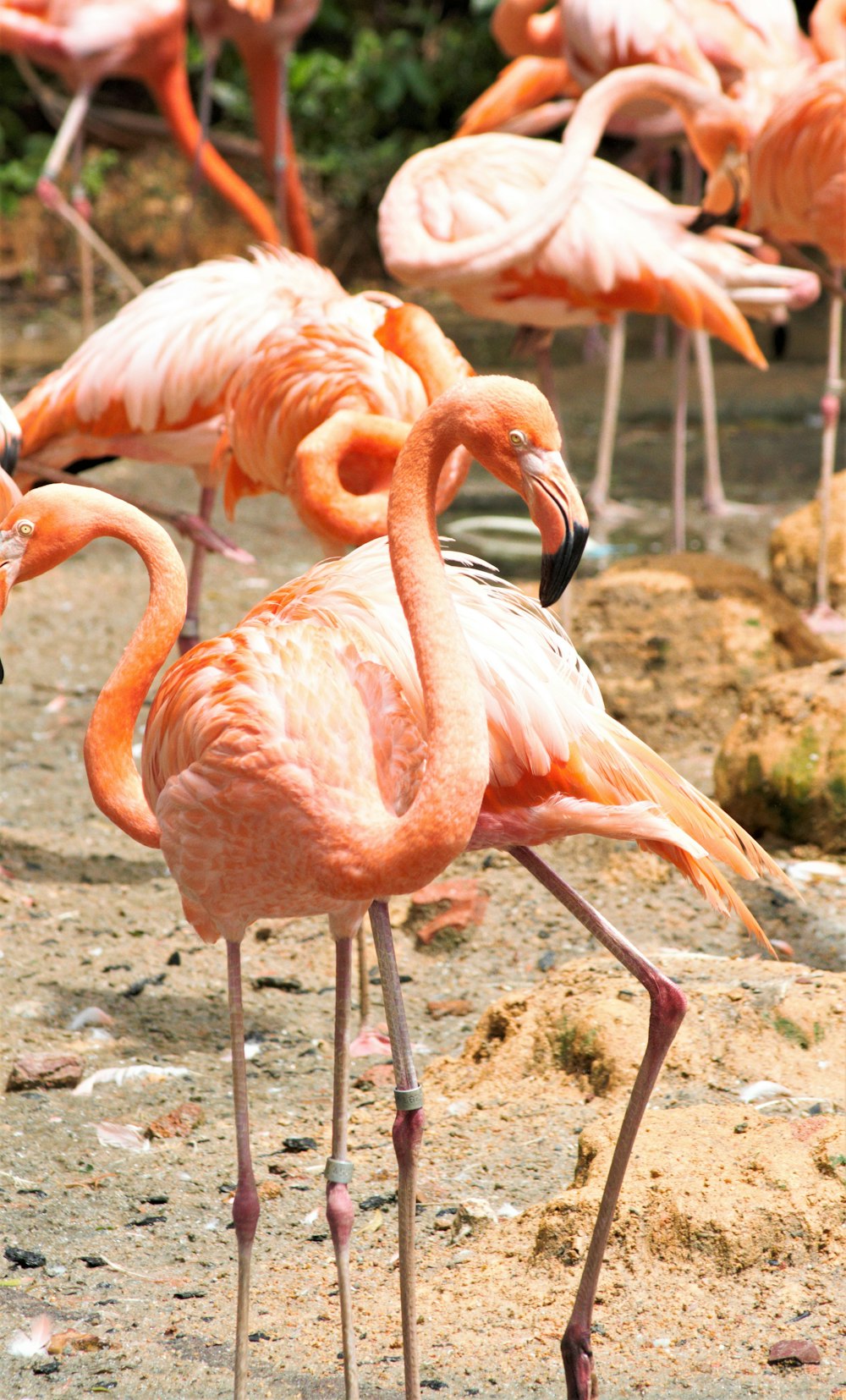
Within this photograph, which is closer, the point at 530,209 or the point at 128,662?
the point at 128,662

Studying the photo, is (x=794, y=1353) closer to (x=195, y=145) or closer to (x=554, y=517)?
(x=554, y=517)

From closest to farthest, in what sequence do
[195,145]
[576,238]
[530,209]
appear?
[530,209]
[576,238]
[195,145]

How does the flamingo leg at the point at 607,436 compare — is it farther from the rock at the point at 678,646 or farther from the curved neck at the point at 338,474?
the curved neck at the point at 338,474

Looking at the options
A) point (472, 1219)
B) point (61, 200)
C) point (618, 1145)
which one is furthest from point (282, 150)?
point (618, 1145)

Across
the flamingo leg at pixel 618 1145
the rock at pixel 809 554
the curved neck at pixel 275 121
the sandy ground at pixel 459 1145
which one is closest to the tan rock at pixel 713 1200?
the sandy ground at pixel 459 1145

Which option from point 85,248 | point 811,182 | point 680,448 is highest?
point 811,182

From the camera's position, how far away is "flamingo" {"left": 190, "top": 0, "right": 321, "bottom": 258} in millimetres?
8672

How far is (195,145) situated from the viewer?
9086 mm

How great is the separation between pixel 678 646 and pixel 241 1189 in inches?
102

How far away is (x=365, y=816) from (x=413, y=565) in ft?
1.01

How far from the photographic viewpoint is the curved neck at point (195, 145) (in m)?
8.84

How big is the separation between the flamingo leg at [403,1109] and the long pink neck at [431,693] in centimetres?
27

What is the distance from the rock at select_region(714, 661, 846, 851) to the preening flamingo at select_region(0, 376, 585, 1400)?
5.38ft

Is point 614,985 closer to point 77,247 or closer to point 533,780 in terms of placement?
point 533,780
